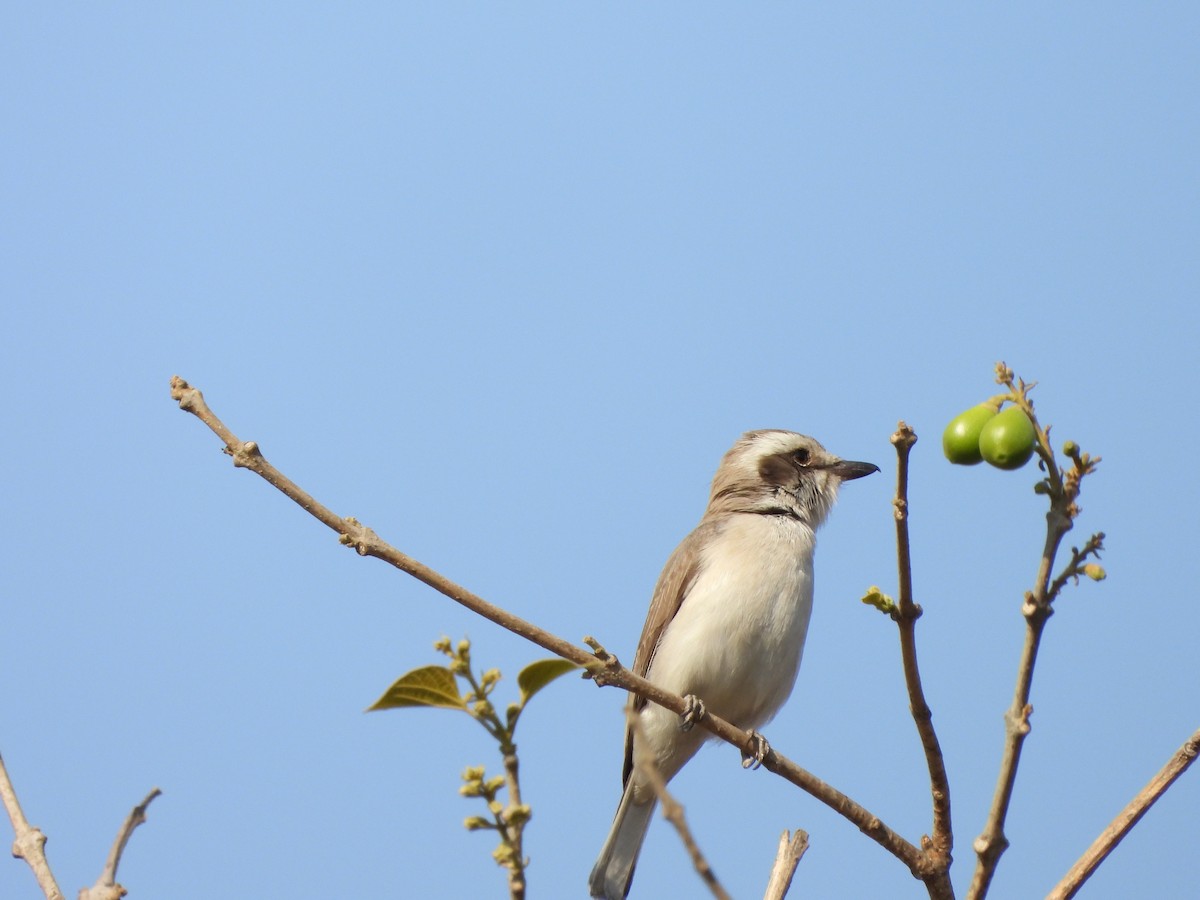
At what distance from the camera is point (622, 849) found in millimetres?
8180

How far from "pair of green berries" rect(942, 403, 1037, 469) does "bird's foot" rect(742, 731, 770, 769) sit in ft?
5.17

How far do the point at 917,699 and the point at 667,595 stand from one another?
4242 millimetres

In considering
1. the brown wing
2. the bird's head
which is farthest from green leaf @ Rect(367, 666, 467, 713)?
the bird's head

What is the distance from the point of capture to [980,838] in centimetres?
362

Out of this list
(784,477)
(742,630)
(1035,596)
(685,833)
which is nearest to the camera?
(685,833)

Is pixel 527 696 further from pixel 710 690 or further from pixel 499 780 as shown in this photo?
pixel 710 690

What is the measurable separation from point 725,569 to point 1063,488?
15.3ft

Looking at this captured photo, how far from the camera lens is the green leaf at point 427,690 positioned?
2.44 meters

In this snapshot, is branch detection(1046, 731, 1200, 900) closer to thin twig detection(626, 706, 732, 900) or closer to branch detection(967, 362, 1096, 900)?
branch detection(967, 362, 1096, 900)

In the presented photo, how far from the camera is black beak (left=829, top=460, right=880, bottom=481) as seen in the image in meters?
8.98

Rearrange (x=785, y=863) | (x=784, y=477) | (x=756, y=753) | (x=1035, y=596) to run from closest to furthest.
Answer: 1. (x=1035, y=596)
2. (x=785, y=863)
3. (x=756, y=753)
4. (x=784, y=477)

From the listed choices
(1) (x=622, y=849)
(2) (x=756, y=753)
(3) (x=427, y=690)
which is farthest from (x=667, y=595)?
(3) (x=427, y=690)

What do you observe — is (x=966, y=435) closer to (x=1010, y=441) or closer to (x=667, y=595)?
(x=1010, y=441)

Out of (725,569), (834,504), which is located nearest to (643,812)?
(725,569)
